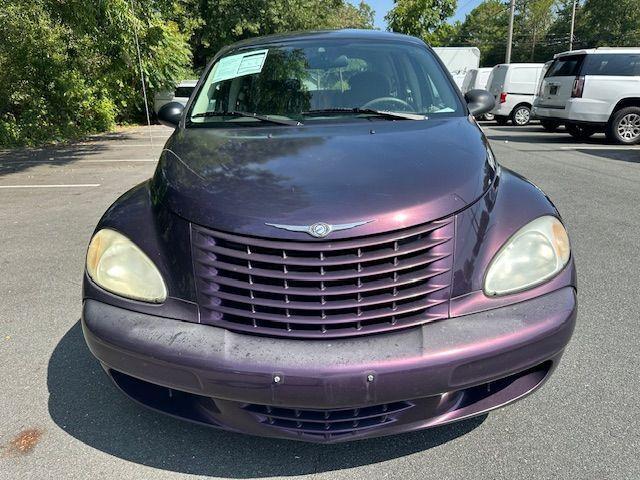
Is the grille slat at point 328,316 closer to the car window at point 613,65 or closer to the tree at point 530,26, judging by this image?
the car window at point 613,65

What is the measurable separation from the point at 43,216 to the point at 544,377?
6113mm

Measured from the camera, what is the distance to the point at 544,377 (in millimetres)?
2090

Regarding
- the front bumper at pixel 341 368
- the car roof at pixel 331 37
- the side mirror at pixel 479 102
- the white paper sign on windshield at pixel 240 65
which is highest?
the car roof at pixel 331 37

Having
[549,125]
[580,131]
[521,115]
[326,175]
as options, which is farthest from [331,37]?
[521,115]

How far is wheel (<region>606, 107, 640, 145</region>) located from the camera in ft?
38.7

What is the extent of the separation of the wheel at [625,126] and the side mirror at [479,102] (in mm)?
9836

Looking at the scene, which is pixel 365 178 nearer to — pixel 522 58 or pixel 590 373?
pixel 590 373

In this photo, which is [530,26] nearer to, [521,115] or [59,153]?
[521,115]

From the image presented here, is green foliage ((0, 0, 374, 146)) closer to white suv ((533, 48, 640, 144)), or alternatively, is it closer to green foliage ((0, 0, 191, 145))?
green foliage ((0, 0, 191, 145))

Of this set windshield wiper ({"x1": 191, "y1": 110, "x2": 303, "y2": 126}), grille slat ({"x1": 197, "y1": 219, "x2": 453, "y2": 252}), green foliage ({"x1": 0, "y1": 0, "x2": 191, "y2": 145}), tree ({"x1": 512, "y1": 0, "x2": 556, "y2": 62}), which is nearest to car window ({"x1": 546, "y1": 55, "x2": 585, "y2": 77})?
green foliage ({"x1": 0, "y1": 0, "x2": 191, "y2": 145})

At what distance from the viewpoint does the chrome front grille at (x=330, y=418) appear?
76.7 inches

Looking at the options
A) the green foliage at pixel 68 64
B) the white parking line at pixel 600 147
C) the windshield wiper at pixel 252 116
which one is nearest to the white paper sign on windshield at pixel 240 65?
the windshield wiper at pixel 252 116

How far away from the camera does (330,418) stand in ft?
6.43

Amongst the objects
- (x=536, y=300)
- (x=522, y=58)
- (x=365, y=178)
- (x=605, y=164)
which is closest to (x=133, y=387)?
(x=365, y=178)
